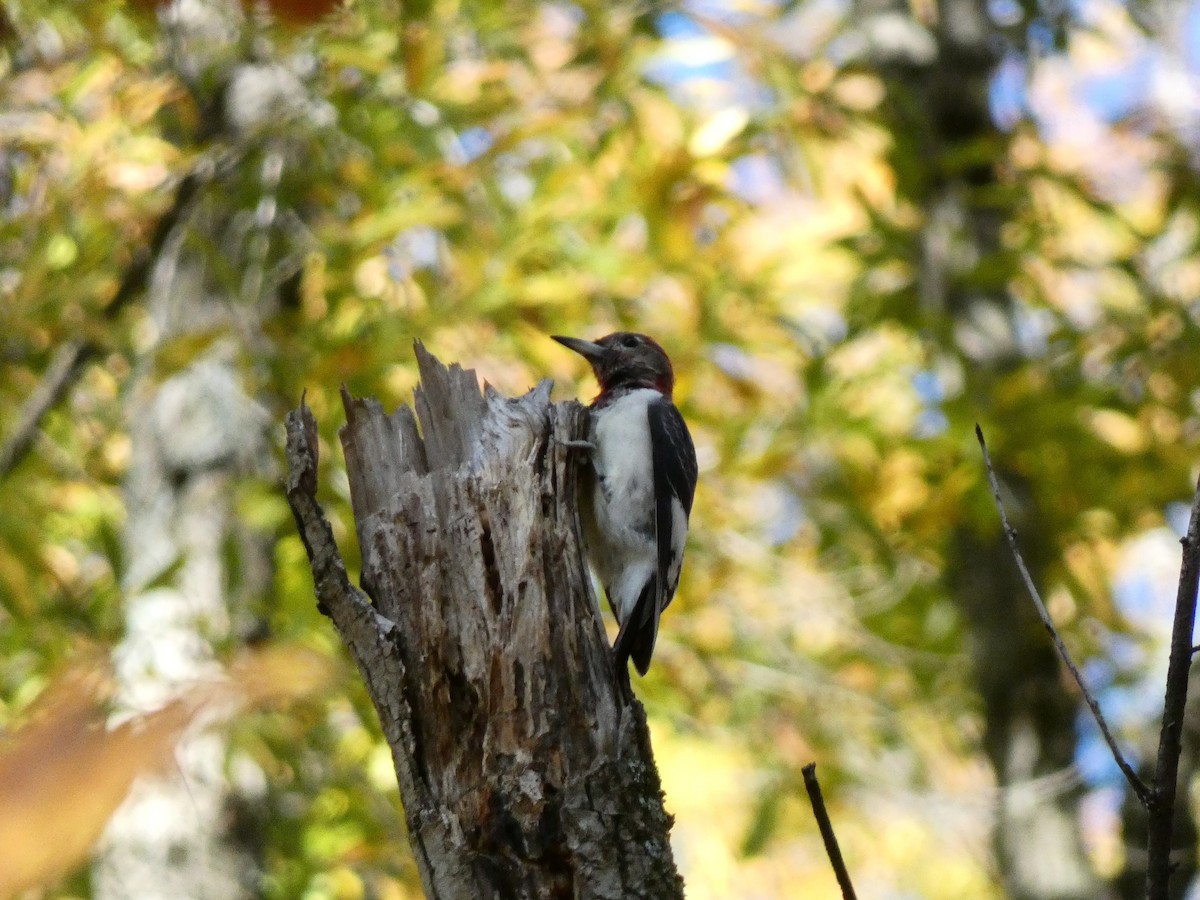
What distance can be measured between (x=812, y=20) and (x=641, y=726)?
996 centimetres

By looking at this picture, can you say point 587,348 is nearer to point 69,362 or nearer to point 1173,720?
Result: point 69,362

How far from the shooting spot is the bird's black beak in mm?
4648

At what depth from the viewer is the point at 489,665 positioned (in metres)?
2.31

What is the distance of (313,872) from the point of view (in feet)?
16.7

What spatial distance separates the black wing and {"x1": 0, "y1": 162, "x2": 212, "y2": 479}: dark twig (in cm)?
217

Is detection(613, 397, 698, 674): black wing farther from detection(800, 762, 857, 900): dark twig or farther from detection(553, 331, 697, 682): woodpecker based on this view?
detection(800, 762, 857, 900): dark twig

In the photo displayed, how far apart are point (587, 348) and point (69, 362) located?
83.3 inches

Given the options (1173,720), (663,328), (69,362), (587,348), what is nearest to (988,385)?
(663,328)

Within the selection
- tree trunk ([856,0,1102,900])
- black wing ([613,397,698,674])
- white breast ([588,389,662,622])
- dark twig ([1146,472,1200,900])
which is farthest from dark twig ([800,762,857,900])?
tree trunk ([856,0,1102,900])

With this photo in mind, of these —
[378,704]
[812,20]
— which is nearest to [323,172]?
[378,704]

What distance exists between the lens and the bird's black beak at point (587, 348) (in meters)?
4.65

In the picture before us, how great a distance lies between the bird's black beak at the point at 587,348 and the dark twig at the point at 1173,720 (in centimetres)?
313

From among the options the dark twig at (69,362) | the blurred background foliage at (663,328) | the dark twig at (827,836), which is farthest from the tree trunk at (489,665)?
the dark twig at (69,362)

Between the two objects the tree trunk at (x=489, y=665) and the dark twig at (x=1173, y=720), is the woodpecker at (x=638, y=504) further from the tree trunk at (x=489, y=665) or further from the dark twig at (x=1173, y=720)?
the dark twig at (x=1173, y=720)
